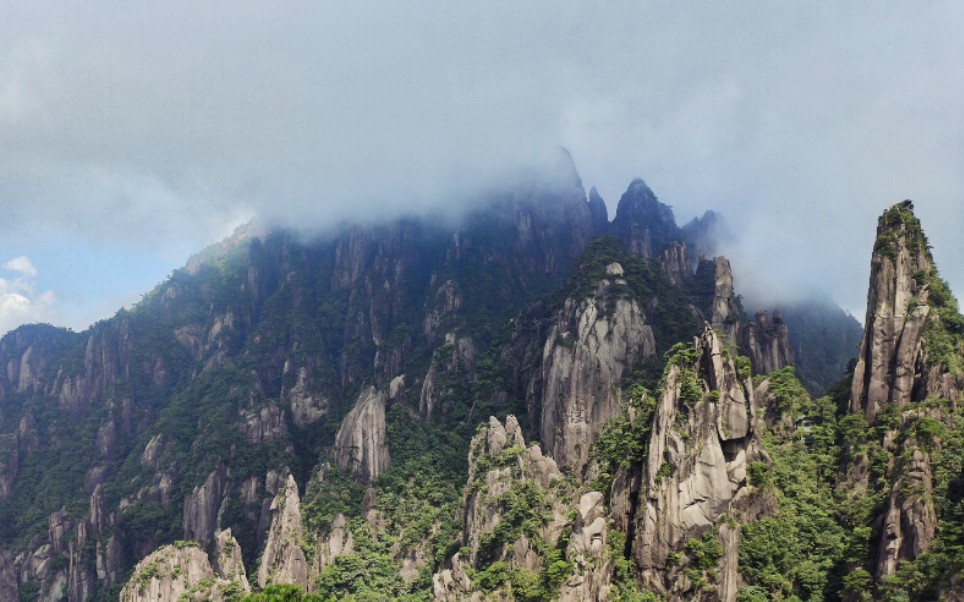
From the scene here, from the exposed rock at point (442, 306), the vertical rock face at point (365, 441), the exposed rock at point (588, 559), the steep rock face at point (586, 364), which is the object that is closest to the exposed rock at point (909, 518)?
the exposed rock at point (588, 559)

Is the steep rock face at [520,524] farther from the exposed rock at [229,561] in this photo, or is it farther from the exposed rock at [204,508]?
the exposed rock at [204,508]

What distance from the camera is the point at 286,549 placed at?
8344 centimetres

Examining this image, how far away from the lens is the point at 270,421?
129250 mm

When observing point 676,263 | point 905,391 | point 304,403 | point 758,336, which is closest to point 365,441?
point 304,403

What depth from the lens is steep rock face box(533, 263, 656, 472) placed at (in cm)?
9338

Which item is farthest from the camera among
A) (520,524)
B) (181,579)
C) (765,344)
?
(765,344)

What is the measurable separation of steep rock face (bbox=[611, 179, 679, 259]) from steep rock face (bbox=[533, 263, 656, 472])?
51130mm

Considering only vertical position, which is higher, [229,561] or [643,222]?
[643,222]

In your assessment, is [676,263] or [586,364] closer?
[586,364]

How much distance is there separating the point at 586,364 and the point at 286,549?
4873 centimetres

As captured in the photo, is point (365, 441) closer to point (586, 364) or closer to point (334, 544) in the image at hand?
point (334, 544)

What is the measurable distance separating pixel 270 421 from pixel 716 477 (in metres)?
97.0

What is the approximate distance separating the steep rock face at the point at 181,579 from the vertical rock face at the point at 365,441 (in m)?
22.4

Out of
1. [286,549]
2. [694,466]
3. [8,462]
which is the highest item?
[8,462]
